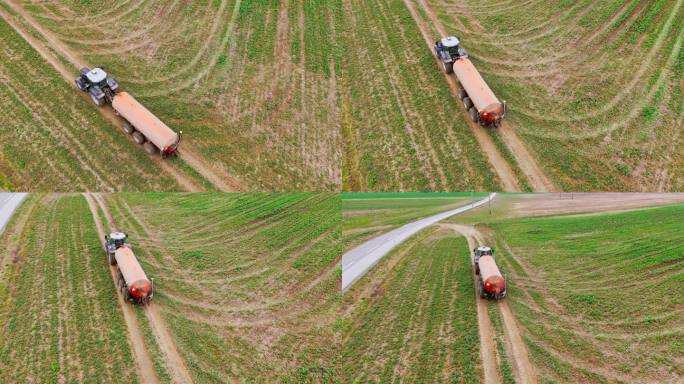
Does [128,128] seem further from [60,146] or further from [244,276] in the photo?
[244,276]

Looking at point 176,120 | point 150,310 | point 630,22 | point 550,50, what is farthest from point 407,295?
point 630,22

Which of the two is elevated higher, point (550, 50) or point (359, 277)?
point (550, 50)

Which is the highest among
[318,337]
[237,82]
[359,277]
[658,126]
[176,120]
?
[237,82]

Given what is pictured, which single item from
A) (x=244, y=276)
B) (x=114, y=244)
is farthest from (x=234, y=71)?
(x=244, y=276)

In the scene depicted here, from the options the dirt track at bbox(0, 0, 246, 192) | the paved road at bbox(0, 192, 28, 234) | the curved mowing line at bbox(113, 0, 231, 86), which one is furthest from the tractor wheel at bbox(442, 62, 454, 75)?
the paved road at bbox(0, 192, 28, 234)

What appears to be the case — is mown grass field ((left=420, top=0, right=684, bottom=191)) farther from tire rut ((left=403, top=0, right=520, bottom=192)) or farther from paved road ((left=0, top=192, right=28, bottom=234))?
paved road ((left=0, top=192, right=28, bottom=234))

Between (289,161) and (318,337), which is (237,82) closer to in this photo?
(289,161)

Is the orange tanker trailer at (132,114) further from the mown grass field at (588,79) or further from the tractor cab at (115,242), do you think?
the mown grass field at (588,79)

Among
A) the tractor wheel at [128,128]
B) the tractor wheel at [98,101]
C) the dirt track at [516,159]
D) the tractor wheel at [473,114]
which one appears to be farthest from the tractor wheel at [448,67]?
the tractor wheel at [98,101]
